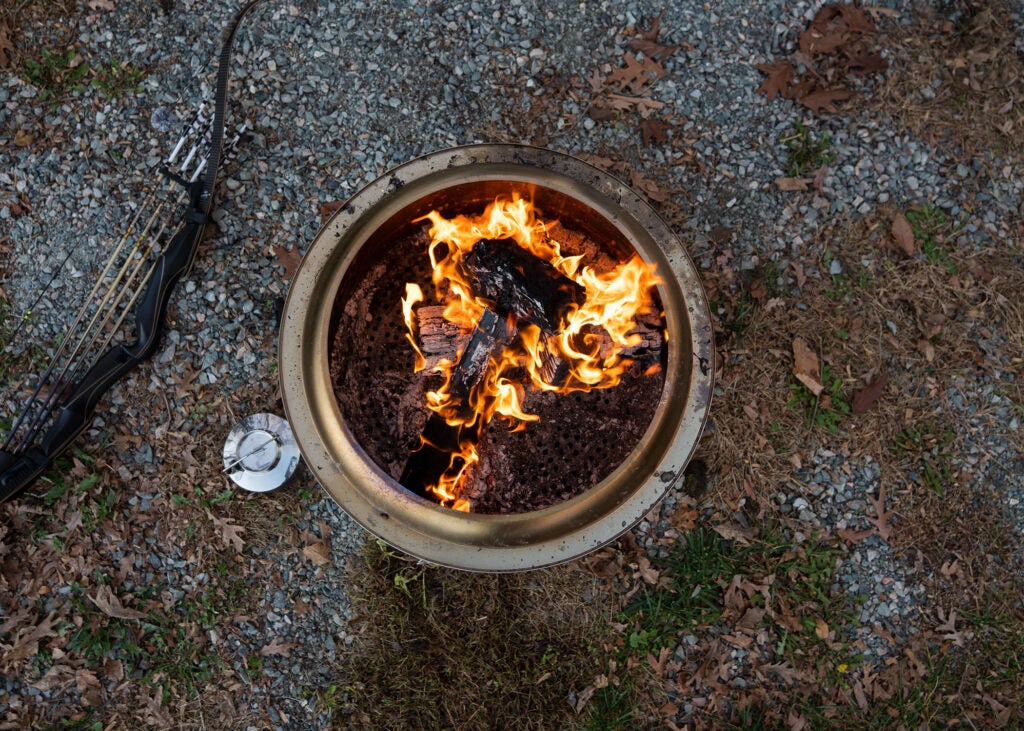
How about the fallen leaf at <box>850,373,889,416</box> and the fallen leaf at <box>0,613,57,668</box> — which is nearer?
the fallen leaf at <box>0,613,57,668</box>

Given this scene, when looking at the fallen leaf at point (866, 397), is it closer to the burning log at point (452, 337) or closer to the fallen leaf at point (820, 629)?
the fallen leaf at point (820, 629)

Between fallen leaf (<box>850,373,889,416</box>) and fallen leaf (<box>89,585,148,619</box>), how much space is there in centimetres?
418

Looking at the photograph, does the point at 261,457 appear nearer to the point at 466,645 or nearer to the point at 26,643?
the point at 466,645

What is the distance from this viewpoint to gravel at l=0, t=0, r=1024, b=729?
3.84 m

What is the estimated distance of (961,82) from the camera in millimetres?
4012

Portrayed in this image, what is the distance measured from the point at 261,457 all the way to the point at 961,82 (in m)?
4.65

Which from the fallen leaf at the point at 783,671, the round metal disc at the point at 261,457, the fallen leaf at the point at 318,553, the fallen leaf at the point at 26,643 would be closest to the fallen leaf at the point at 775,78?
the fallen leaf at the point at 783,671

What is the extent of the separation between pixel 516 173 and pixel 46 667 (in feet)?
12.1

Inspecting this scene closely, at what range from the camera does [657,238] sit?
9.77 ft

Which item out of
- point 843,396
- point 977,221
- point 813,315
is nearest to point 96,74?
point 813,315

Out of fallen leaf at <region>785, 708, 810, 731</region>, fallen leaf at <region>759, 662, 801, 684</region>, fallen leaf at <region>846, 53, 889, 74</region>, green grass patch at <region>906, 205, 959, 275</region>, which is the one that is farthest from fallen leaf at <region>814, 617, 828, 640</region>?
fallen leaf at <region>846, 53, 889, 74</region>

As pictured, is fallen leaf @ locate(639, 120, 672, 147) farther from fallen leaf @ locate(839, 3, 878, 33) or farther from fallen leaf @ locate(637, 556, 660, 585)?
fallen leaf @ locate(637, 556, 660, 585)

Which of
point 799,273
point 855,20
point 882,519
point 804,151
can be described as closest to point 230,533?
point 799,273

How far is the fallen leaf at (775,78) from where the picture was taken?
3.92 metres
